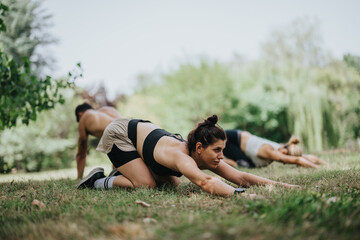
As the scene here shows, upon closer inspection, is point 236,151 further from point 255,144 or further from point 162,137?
point 162,137

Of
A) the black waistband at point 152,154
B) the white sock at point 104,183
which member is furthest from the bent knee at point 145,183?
the white sock at point 104,183

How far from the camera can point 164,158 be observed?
317 centimetres

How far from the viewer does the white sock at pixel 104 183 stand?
3667 mm

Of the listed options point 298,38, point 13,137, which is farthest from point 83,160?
point 298,38

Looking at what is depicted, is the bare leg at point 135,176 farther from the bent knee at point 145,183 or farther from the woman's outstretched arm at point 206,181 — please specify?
the woman's outstretched arm at point 206,181

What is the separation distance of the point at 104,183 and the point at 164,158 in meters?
1.06

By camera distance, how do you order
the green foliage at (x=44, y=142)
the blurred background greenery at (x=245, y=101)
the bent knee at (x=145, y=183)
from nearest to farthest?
the bent knee at (x=145, y=183)
the green foliage at (x=44, y=142)
the blurred background greenery at (x=245, y=101)

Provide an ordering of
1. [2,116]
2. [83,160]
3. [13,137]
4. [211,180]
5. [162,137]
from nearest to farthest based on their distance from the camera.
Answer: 1. [211,180]
2. [162,137]
3. [2,116]
4. [83,160]
5. [13,137]

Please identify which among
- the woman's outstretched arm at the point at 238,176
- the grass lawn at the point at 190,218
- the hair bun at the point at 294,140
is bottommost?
the hair bun at the point at 294,140

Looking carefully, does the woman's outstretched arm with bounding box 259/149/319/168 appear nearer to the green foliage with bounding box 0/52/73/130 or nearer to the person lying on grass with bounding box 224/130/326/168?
the person lying on grass with bounding box 224/130/326/168

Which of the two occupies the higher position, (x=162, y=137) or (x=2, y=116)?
(x=2, y=116)

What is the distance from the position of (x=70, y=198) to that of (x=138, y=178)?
92 centimetres

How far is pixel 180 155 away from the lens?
2.96 metres

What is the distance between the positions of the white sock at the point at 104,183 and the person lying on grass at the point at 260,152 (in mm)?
3498
